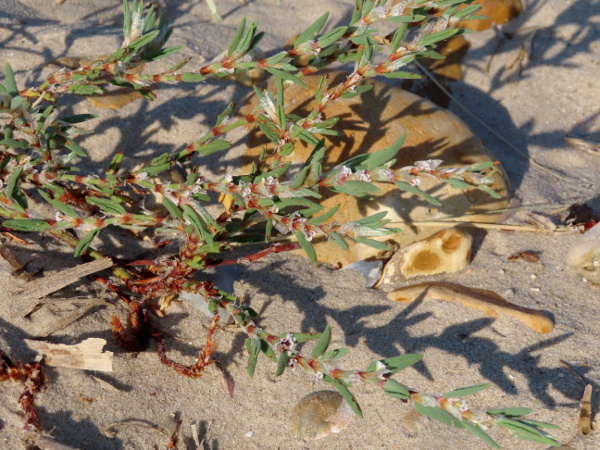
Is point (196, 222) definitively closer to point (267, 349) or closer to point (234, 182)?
point (234, 182)

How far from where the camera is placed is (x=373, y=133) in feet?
9.32

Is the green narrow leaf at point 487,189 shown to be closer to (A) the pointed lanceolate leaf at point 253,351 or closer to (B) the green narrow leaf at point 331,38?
(B) the green narrow leaf at point 331,38

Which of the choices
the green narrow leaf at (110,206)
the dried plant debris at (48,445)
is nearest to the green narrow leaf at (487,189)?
the green narrow leaf at (110,206)

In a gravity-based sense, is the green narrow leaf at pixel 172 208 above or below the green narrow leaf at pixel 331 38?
below

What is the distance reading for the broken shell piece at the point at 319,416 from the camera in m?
2.06

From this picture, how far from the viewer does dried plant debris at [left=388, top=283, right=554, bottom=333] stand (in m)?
2.38

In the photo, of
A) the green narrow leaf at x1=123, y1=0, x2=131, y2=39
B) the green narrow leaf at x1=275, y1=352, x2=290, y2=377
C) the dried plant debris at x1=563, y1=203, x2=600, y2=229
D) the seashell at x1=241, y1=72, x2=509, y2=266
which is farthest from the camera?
the dried plant debris at x1=563, y1=203, x2=600, y2=229

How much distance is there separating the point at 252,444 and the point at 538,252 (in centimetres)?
159

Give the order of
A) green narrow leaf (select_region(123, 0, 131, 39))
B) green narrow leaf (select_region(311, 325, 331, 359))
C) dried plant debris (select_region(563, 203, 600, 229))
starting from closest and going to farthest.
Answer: green narrow leaf (select_region(311, 325, 331, 359)) → green narrow leaf (select_region(123, 0, 131, 39)) → dried plant debris (select_region(563, 203, 600, 229))

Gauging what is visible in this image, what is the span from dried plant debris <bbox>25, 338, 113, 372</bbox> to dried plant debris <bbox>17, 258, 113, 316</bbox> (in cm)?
17

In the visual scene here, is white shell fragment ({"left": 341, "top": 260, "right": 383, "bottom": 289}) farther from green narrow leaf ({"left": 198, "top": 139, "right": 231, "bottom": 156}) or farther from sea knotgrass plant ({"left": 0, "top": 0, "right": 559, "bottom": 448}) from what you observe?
green narrow leaf ({"left": 198, "top": 139, "right": 231, "bottom": 156})

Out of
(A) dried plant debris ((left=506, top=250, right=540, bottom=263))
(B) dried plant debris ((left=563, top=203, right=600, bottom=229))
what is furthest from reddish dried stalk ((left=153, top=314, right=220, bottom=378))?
(B) dried plant debris ((left=563, top=203, right=600, bottom=229))

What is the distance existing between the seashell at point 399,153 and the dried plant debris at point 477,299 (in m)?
0.28

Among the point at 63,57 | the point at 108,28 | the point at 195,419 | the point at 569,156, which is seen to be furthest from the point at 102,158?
the point at 569,156
